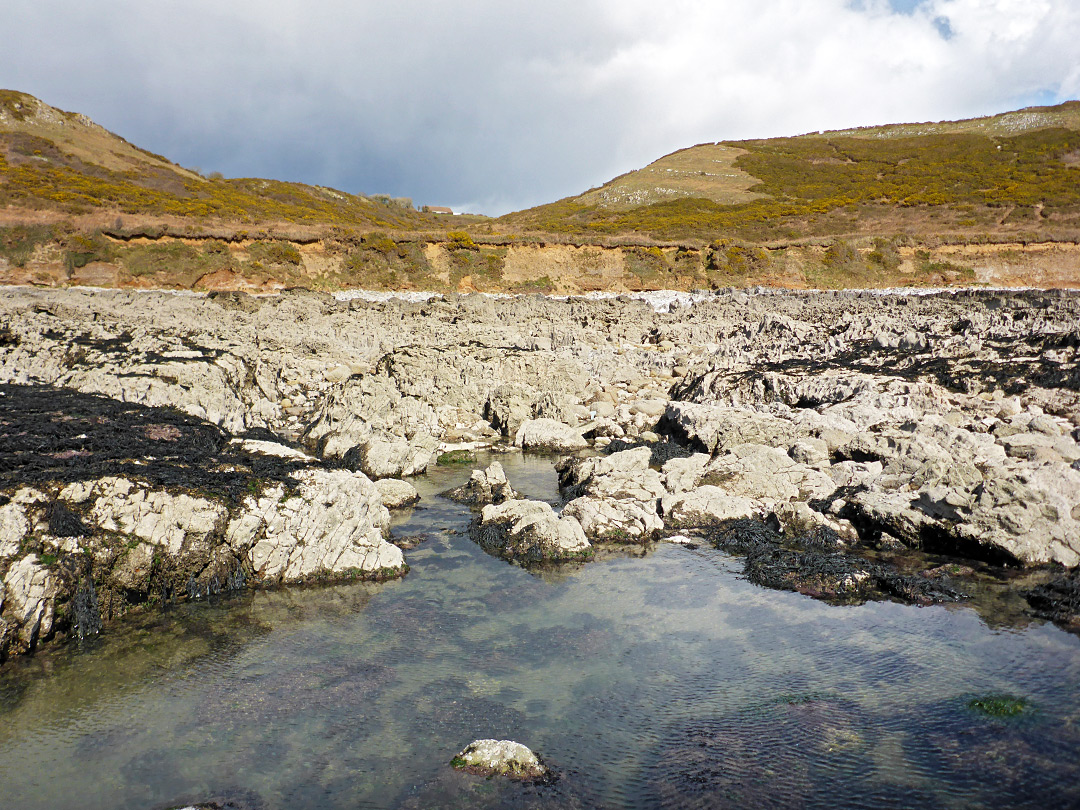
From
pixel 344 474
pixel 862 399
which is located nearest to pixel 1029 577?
pixel 862 399

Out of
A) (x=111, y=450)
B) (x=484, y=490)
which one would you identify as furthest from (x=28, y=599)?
(x=484, y=490)

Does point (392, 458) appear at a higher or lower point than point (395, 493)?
higher

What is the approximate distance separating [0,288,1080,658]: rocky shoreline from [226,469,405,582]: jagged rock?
0.15 feet

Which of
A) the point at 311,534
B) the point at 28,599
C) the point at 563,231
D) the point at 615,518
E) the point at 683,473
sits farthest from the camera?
the point at 563,231

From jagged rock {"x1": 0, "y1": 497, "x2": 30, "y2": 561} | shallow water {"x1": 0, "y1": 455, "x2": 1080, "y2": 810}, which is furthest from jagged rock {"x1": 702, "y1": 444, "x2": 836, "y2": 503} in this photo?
jagged rock {"x1": 0, "y1": 497, "x2": 30, "y2": 561}

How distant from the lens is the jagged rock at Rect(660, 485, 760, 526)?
1727 cm

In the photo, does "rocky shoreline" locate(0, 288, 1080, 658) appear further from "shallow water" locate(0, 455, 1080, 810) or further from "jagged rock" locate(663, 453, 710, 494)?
"shallow water" locate(0, 455, 1080, 810)

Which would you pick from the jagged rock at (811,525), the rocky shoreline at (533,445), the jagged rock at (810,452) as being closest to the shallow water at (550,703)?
the rocky shoreline at (533,445)

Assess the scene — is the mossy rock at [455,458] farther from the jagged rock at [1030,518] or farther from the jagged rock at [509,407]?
the jagged rock at [1030,518]

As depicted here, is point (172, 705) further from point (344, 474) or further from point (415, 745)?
point (344, 474)

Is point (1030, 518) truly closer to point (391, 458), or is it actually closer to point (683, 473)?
point (683, 473)

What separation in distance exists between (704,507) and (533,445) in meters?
10.3

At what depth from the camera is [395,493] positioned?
62.1 feet

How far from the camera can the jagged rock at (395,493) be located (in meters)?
18.8
